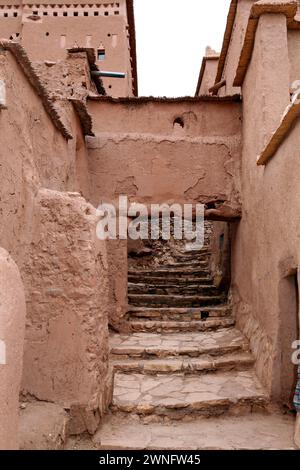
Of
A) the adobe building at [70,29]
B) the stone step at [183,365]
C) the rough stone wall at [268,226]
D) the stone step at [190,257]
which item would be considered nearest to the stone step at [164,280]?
the stone step at [190,257]

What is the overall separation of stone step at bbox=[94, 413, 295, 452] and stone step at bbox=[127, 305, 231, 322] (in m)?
3.29

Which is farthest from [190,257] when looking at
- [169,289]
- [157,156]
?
[157,156]

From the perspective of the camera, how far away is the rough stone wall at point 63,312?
3.70m

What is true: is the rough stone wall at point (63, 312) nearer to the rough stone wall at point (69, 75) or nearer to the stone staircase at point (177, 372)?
the stone staircase at point (177, 372)

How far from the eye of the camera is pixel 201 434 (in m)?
4.16

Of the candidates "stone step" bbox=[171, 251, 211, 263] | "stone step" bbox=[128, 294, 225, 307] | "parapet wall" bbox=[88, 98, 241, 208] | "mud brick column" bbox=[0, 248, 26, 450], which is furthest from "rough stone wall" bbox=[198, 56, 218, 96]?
"mud brick column" bbox=[0, 248, 26, 450]

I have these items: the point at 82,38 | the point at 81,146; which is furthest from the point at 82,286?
the point at 82,38

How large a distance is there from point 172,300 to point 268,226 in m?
3.96

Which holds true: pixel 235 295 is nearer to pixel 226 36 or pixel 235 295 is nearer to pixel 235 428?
pixel 235 428

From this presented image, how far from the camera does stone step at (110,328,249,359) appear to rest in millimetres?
6047

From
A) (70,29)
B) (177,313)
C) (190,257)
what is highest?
(70,29)

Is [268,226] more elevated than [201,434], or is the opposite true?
[268,226]

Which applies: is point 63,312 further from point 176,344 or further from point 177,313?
point 177,313

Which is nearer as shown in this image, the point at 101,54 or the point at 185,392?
the point at 185,392
